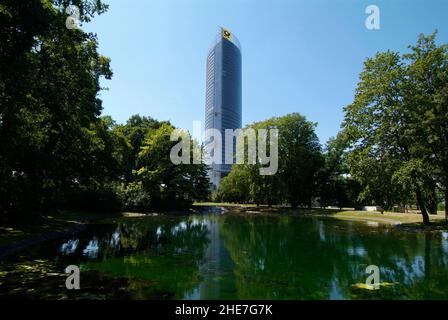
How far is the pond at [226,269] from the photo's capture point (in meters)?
9.38

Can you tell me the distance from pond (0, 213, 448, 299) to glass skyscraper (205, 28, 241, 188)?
114m

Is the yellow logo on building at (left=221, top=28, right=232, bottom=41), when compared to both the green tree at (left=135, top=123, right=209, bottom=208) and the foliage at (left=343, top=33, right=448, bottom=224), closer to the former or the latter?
the green tree at (left=135, top=123, right=209, bottom=208)

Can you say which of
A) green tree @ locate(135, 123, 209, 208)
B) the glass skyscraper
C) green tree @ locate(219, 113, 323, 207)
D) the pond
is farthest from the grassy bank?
the glass skyscraper

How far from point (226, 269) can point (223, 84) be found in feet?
432

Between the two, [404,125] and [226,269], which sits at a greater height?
[404,125]

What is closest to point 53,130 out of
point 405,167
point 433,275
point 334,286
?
point 334,286

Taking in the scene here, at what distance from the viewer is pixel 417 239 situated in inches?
850

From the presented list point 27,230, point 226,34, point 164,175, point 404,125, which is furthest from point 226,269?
point 226,34

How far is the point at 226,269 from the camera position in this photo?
12492mm

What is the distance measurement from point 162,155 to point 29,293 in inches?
1665

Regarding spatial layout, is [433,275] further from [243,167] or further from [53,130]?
[243,167]

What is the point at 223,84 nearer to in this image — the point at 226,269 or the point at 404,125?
the point at 404,125

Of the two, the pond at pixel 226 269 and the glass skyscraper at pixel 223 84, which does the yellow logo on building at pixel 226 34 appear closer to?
the glass skyscraper at pixel 223 84

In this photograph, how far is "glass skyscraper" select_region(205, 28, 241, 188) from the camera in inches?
5330
